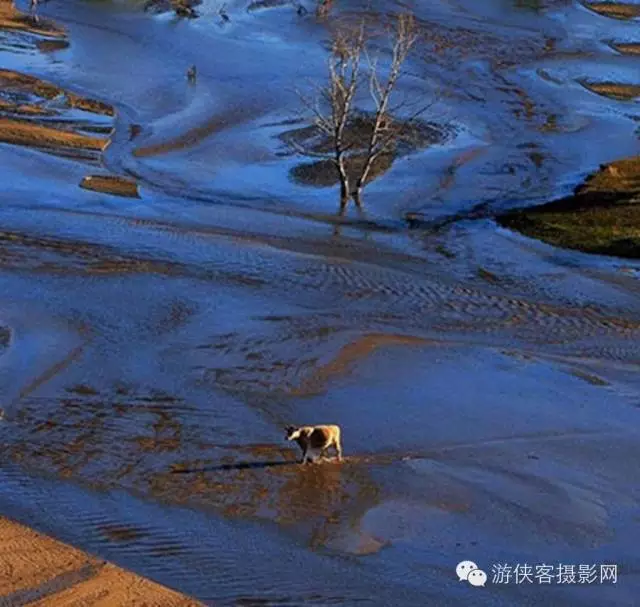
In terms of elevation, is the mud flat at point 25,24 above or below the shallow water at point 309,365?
below

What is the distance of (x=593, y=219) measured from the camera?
35.2m

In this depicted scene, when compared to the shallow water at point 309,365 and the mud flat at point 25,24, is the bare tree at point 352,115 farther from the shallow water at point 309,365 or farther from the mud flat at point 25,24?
the mud flat at point 25,24

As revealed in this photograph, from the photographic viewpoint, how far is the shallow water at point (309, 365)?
56.7 feet

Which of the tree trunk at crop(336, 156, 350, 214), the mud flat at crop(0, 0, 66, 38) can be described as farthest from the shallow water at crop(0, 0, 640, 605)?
the mud flat at crop(0, 0, 66, 38)

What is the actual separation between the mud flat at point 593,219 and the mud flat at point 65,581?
2010cm

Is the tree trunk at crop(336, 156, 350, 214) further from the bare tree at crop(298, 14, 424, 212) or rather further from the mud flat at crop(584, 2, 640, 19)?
the mud flat at crop(584, 2, 640, 19)

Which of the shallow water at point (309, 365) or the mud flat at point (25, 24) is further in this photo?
the mud flat at point (25, 24)

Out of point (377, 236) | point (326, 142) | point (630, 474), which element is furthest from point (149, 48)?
point (630, 474)

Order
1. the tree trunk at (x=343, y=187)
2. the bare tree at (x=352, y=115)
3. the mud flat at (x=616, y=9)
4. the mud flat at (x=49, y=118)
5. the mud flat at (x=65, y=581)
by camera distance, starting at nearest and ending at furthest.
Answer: the mud flat at (x=65, y=581)
the bare tree at (x=352, y=115)
the tree trunk at (x=343, y=187)
the mud flat at (x=49, y=118)
the mud flat at (x=616, y=9)

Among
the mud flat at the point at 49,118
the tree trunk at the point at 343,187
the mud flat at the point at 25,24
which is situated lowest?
the mud flat at the point at 25,24

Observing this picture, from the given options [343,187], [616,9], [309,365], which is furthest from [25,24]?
[309,365]

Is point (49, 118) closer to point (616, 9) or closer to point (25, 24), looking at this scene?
point (25, 24)

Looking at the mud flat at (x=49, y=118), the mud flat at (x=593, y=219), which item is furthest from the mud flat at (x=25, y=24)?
the mud flat at (x=593, y=219)

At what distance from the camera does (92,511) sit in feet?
59.2
